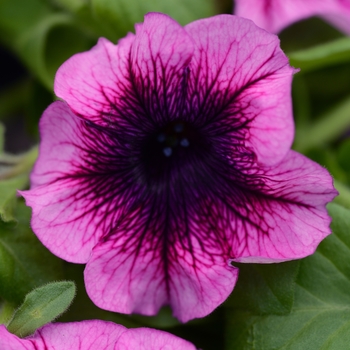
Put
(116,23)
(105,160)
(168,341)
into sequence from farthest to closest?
1. (116,23)
2. (105,160)
3. (168,341)

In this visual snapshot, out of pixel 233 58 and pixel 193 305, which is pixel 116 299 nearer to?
pixel 193 305

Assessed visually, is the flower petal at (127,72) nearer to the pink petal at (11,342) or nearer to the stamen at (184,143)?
the stamen at (184,143)

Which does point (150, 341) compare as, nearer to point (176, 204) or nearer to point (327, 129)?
point (176, 204)

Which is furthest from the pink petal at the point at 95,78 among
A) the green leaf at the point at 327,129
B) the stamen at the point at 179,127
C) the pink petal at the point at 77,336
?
the green leaf at the point at 327,129

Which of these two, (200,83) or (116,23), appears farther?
(116,23)

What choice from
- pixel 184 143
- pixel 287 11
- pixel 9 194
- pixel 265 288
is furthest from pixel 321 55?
pixel 9 194

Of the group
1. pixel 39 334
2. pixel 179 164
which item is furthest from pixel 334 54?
pixel 39 334
